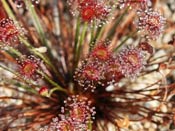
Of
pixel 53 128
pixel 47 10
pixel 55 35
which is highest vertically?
pixel 47 10

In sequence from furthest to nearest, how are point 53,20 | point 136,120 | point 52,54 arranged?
point 53,20
point 52,54
point 136,120

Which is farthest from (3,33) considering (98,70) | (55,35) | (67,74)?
(55,35)

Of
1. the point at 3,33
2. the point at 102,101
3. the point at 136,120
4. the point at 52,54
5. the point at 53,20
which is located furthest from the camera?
the point at 53,20

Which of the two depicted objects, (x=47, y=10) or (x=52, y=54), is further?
(x=47, y=10)

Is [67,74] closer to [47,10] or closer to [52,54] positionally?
[52,54]

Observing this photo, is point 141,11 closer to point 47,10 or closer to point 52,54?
point 52,54

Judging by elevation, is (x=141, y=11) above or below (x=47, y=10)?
below
